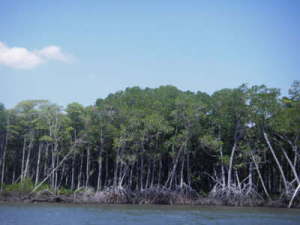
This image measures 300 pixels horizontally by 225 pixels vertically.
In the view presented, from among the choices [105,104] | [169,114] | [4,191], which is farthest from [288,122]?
[4,191]

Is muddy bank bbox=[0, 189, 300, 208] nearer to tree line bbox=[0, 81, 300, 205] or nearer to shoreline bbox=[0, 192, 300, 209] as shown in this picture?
shoreline bbox=[0, 192, 300, 209]

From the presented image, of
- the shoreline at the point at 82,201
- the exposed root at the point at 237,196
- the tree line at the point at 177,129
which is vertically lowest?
the shoreline at the point at 82,201

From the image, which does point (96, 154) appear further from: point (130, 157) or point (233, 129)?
point (233, 129)

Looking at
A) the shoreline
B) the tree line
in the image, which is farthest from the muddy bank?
the tree line

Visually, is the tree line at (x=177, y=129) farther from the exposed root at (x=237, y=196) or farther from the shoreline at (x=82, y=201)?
the shoreline at (x=82, y=201)

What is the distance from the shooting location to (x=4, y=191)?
28.0 metres

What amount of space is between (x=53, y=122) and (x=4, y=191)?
269 inches

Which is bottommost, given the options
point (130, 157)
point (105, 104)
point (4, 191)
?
point (4, 191)

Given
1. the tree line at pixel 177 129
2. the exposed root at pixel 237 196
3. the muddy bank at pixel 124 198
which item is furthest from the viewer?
the tree line at pixel 177 129

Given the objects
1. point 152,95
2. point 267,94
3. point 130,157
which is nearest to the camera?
point 267,94

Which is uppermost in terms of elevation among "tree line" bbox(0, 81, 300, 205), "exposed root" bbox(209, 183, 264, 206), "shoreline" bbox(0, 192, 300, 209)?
"tree line" bbox(0, 81, 300, 205)

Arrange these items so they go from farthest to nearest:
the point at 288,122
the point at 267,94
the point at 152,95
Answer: the point at 152,95 → the point at 267,94 → the point at 288,122

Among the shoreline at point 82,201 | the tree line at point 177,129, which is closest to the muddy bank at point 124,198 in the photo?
the shoreline at point 82,201

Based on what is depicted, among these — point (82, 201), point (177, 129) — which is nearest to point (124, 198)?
point (82, 201)
